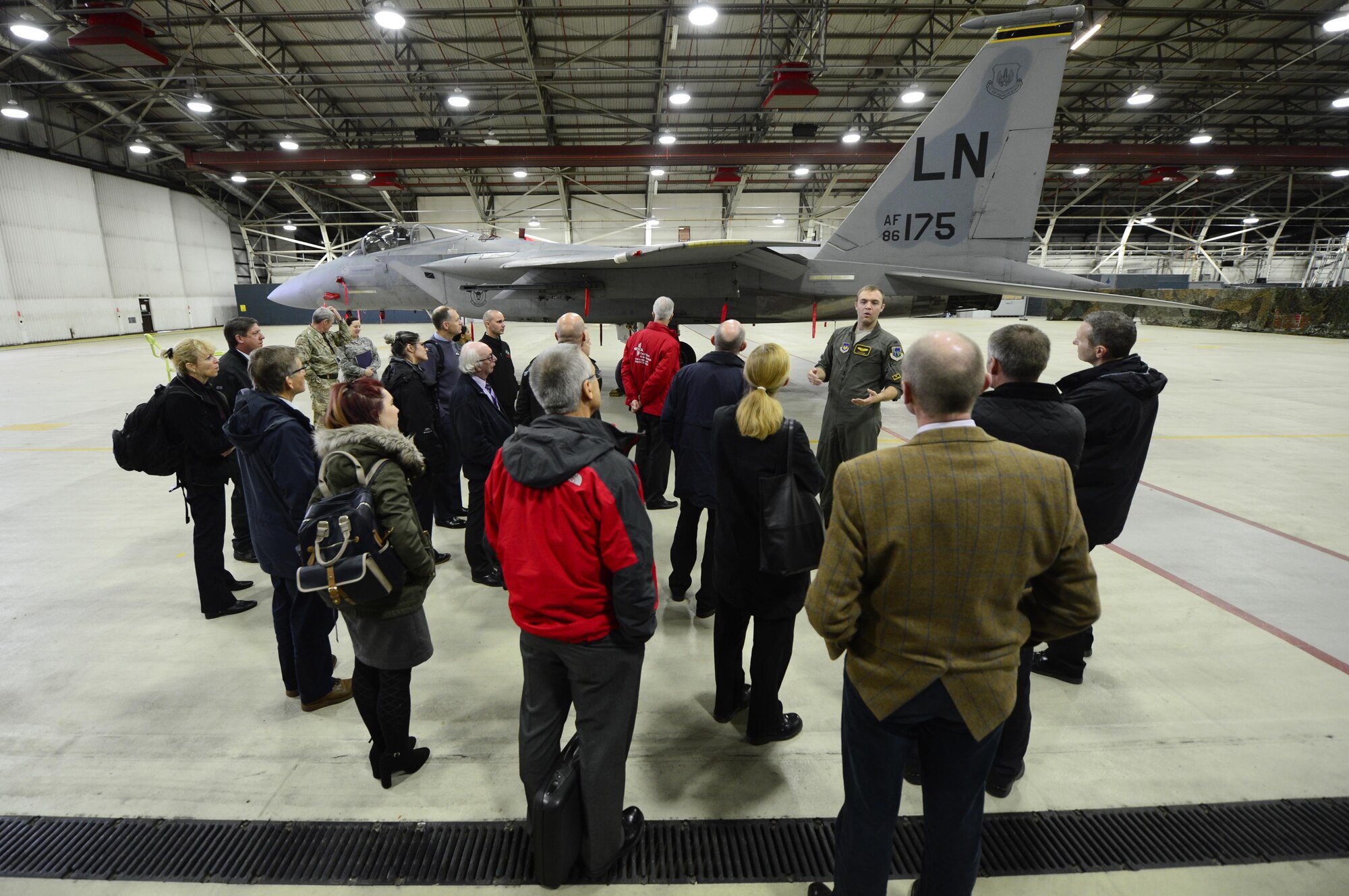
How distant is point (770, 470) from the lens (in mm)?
2572

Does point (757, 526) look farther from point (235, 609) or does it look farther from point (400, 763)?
point (235, 609)

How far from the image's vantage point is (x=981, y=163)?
759 centimetres

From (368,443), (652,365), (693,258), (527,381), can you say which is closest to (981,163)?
(693,258)

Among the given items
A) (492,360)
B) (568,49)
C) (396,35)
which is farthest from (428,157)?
(492,360)

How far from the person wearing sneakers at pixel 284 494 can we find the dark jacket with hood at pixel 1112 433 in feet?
12.6

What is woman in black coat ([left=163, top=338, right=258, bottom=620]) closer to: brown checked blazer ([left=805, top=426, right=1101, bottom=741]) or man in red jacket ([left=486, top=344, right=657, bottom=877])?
man in red jacket ([left=486, top=344, right=657, bottom=877])

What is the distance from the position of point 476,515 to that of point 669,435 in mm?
1635

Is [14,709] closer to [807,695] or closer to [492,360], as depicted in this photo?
[492,360]

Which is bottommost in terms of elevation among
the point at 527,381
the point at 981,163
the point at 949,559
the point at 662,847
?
the point at 662,847

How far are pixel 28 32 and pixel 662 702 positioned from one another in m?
21.9

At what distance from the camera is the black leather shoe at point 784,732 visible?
2.96 m

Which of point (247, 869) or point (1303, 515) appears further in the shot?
point (1303, 515)

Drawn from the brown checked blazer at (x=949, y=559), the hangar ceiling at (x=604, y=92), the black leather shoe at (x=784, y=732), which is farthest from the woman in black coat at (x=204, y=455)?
the hangar ceiling at (x=604, y=92)

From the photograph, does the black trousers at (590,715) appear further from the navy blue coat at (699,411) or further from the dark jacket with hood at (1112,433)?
the dark jacket with hood at (1112,433)
